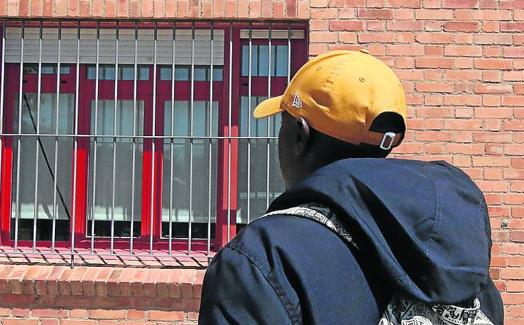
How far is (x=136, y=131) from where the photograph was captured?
15.6 feet

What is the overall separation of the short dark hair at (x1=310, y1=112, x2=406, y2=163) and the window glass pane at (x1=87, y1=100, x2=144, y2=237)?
3.64m

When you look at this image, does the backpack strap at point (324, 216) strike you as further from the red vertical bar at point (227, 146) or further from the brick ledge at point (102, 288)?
the red vertical bar at point (227, 146)

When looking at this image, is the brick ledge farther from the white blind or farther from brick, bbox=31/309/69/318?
the white blind

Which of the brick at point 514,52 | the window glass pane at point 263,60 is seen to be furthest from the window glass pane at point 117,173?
the brick at point 514,52

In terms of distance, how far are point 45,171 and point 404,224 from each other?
409 centimetres

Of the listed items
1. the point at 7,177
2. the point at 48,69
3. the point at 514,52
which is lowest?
the point at 7,177

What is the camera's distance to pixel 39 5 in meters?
4.57

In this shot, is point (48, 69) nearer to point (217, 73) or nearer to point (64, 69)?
point (64, 69)

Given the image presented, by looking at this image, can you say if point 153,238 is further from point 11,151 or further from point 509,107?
point 509,107

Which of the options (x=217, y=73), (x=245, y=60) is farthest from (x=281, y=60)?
(x=217, y=73)

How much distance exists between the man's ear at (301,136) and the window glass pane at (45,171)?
3.80 meters

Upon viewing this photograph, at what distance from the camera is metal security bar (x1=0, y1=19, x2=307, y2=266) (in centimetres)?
464

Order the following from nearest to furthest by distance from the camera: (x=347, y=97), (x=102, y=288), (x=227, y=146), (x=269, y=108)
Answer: (x=347, y=97) < (x=269, y=108) < (x=102, y=288) < (x=227, y=146)

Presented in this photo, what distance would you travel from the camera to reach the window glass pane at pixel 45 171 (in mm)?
4766
